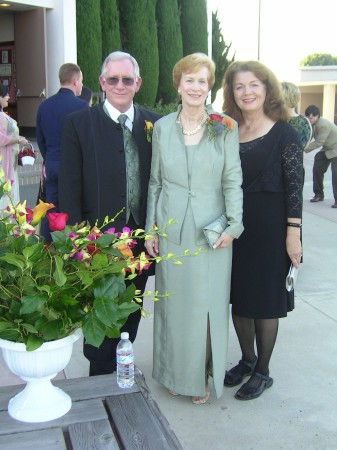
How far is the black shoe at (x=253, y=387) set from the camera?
3.12 meters

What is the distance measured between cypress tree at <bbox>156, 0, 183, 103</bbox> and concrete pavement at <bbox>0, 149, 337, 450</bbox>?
30.5 feet

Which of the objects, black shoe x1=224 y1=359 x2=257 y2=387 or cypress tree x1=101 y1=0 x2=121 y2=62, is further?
cypress tree x1=101 y1=0 x2=121 y2=62

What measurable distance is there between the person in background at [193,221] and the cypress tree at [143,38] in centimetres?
938

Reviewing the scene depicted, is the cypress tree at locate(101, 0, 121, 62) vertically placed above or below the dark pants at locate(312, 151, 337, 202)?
above

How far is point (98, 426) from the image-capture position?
1709 millimetres

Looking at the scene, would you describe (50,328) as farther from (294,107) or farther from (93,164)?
(294,107)

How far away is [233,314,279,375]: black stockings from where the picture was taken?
10.2ft

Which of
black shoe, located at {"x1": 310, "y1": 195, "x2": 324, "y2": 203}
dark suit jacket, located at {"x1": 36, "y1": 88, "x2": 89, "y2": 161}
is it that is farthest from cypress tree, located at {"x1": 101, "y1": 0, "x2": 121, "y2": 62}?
dark suit jacket, located at {"x1": 36, "y1": 88, "x2": 89, "y2": 161}

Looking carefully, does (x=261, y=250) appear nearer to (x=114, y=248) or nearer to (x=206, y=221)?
(x=206, y=221)

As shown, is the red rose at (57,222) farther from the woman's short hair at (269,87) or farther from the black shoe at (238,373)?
the black shoe at (238,373)

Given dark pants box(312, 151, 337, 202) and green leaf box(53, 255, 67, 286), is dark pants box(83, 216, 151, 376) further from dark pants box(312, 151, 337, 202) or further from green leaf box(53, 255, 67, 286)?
dark pants box(312, 151, 337, 202)

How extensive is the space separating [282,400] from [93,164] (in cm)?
169

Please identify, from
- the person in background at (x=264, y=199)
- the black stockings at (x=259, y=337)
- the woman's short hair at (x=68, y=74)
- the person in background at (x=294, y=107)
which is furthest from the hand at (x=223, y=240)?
the woman's short hair at (x=68, y=74)

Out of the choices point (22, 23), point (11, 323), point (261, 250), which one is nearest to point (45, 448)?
point (11, 323)
